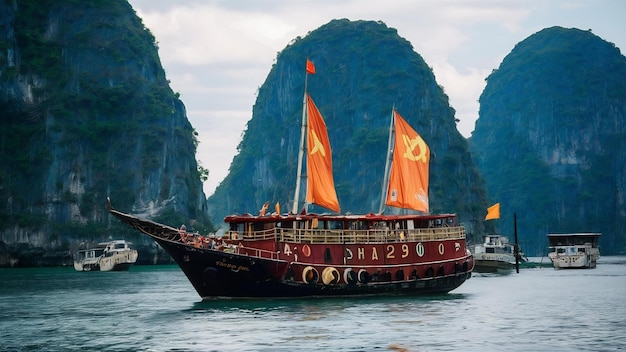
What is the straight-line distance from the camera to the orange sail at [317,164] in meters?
45.3

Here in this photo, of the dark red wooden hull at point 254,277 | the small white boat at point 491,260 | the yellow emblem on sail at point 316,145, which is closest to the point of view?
the dark red wooden hull at point 254,277

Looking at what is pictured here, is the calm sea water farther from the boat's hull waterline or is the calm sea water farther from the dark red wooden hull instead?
the boat's hull waterline

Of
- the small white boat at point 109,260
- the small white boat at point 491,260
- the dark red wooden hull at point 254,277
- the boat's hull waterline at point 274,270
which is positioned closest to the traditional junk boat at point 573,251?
the small white boat at point 491,260

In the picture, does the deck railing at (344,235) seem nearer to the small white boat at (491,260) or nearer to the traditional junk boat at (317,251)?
the traditional junk boat at (317,251)

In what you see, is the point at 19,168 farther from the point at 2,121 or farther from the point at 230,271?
the point at 230,271

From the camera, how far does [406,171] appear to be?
48.4 metres

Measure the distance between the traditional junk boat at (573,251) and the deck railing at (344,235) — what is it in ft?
136

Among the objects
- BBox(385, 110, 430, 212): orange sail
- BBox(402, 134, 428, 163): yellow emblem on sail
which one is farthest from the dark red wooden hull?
BBox(402, 134, 428, 163): yellow emblem on sail

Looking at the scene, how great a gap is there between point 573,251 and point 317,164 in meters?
45.4

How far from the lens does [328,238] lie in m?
41.3

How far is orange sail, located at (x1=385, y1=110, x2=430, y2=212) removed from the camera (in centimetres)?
4812

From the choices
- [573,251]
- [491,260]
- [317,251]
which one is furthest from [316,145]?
[573,251]

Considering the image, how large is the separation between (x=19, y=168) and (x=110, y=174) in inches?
442

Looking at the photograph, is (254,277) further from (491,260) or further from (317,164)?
(491,260)
